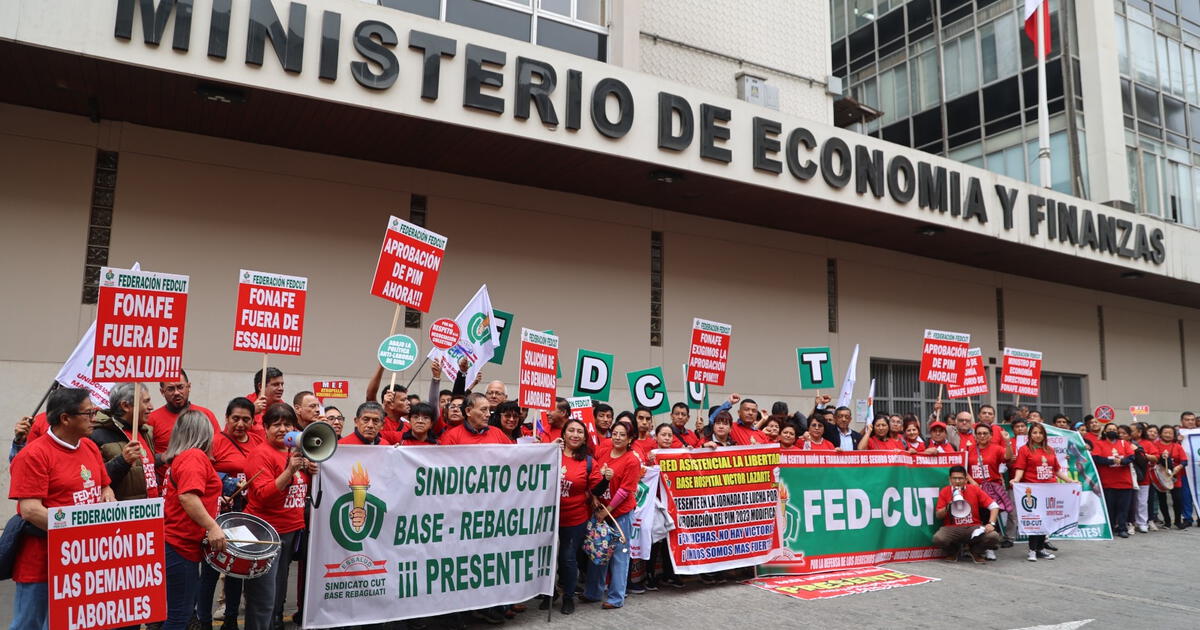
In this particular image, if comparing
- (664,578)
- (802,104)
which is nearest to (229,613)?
(664,578)

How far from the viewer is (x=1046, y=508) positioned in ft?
35.3

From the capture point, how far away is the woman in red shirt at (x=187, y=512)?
16.3 feet

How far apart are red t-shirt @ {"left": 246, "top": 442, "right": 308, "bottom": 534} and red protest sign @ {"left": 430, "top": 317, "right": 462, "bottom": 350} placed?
3240 mm

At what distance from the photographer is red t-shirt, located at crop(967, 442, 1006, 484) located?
10.9m

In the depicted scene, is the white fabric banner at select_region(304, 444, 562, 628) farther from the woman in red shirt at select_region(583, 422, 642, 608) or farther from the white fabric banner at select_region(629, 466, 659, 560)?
the white fabric banner at select_region(629, 466, 659, 560)

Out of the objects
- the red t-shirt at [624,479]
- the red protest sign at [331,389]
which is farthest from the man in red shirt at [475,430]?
the red protest sign at [331,389]

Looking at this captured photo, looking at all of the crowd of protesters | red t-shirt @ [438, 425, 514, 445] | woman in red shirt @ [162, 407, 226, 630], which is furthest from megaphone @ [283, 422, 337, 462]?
red t-shirt @ [438, 425, 514, 445]

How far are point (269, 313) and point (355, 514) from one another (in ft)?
9.35

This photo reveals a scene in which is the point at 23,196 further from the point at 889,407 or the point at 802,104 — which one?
the point at 889,407

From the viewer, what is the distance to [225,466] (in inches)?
236

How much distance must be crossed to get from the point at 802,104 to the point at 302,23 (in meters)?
11.2

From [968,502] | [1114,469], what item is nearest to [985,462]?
[968,502]

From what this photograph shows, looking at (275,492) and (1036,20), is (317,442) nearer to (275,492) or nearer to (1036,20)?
(275,492)

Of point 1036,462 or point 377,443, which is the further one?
point 1036,462
